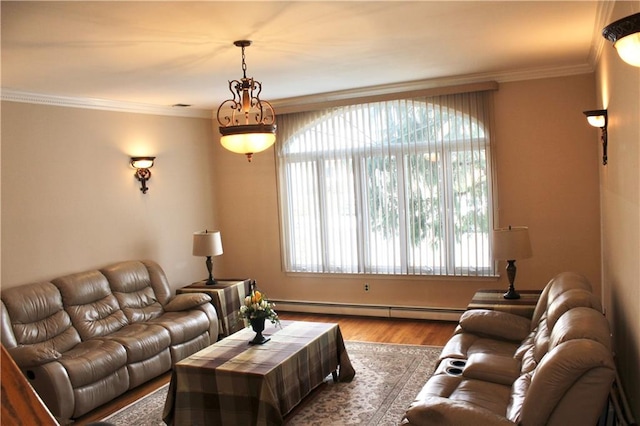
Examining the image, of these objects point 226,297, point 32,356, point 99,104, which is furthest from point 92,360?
point 99,104

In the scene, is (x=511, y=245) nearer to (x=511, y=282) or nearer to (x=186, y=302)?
(x=511, y=282)

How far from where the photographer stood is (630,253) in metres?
2.93

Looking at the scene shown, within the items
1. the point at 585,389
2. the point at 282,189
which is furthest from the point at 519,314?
the point at 282,189

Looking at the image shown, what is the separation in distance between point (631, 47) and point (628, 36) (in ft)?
0.12

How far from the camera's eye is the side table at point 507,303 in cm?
448

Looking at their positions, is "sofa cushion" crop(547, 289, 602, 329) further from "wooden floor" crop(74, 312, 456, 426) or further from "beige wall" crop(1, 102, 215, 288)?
"beige wall" crop(1, 102, 215, 288)

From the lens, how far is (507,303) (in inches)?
185

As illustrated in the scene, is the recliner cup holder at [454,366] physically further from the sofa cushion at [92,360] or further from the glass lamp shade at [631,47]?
the sofa cushion at [92,360]

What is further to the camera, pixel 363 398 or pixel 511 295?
pixel 511 295

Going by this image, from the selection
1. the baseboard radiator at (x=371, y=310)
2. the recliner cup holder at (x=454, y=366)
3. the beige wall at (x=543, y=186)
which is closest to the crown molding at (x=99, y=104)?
the baseboard radiator at (x=371, y=310)

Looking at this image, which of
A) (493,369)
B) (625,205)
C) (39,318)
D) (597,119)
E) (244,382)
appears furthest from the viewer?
(39,318)

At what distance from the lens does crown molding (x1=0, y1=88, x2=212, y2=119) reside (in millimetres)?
5066

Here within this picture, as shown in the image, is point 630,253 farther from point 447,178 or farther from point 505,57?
→ point 447,178

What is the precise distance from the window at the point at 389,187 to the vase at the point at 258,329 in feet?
8.41
